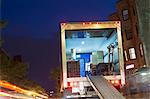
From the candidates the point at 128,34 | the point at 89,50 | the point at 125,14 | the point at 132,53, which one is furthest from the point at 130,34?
the point at 89,50

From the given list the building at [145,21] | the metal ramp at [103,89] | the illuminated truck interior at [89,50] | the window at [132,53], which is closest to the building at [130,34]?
the window at [132,53]

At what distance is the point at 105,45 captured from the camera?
16.6 meters

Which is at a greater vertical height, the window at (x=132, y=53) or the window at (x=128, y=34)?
the window at (x=128, y=34)

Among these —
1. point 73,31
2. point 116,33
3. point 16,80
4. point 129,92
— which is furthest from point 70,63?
point 16,80

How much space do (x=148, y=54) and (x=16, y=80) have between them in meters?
31.8

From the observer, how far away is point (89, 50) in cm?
1789

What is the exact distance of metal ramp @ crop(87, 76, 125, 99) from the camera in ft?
36.2

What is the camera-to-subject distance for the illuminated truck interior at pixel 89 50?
14336 millimetres

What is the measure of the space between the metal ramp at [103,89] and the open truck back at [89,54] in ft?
1.31

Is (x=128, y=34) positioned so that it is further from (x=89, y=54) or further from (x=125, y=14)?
(x=89, y=54)

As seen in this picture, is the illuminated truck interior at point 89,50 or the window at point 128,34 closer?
the illuminated truck interior at point 89,50

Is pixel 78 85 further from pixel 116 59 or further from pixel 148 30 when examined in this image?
pixel 148 30

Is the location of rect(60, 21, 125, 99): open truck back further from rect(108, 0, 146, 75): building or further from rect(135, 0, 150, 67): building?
rect(108, 0, 146, 75): building

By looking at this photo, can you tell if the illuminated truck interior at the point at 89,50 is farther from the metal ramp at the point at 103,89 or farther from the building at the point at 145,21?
the building at the point at 145,21
